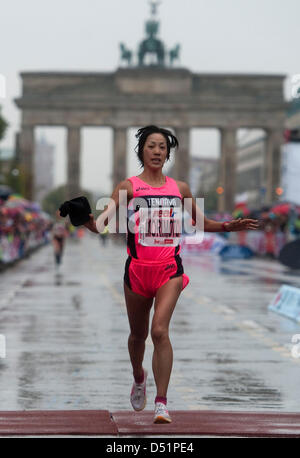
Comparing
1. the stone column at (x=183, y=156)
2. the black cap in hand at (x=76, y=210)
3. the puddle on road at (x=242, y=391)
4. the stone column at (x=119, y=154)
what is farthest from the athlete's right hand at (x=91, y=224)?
the stone column at (x=119, y=154)

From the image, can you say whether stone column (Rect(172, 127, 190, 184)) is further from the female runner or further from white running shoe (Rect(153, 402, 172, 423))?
white running shoe (Rect(153, 402, 172, 423))

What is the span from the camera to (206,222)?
27.8 ft

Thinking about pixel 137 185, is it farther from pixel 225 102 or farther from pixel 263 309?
pixel 225 102

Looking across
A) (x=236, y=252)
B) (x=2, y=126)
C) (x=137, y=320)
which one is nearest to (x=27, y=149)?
(x=2, y=126)

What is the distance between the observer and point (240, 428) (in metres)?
7.66

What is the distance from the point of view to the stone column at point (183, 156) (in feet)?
412

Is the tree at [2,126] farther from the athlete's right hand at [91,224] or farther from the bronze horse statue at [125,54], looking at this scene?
the athlete's right hand at [91,224]

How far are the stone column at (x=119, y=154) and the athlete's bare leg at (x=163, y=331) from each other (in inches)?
4638

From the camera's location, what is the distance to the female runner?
26.0 feet

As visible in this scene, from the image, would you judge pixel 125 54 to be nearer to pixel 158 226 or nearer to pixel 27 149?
pixel 27 149

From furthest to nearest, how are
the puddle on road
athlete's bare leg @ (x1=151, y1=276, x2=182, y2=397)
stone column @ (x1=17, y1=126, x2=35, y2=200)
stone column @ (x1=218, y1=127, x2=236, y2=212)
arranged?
stone column @ (x1=17, y1=126, x2=35, y2=200)
stone column @ (x1=218, y1=127, x2=236, y2=212)
the puddle on road
athlete's bare leg @ (x1=151, y1=276, x2=182, y2=397)

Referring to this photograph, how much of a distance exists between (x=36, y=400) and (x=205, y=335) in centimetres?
650

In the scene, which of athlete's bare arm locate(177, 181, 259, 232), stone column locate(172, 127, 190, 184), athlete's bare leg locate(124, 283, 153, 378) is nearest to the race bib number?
athlete's bare arm locate(177, 181, 259, 232)

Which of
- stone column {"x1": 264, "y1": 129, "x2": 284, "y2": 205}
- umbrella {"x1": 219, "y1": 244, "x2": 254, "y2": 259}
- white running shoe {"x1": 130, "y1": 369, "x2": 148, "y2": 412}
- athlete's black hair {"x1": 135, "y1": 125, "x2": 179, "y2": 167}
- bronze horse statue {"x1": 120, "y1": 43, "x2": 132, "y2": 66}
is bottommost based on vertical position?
umbrella {"x1": 219, "y1": 244, "x2": 254, "y2": 259}
